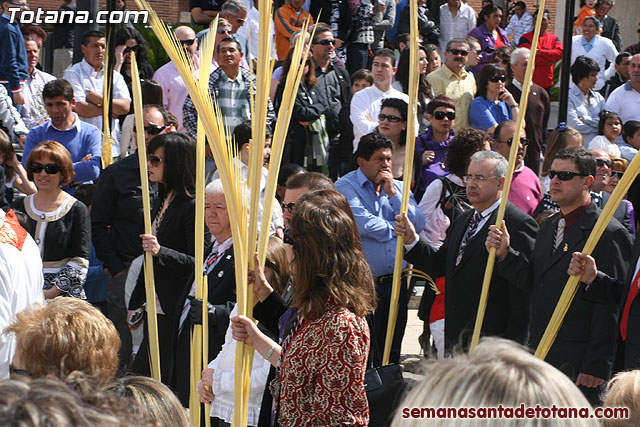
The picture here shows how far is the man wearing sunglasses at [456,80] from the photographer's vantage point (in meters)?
9.05

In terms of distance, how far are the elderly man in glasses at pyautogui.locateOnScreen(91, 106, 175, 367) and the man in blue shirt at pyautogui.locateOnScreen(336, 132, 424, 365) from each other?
1379 millimetres

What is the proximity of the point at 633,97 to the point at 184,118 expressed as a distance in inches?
204

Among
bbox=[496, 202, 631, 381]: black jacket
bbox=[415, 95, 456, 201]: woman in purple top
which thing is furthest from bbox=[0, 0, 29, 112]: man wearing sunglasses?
bbox=[496, 202, 631, 381]: black jacket

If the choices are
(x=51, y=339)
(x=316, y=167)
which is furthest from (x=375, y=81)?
(x=51, y=339)

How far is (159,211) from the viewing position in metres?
5.32

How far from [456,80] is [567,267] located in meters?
4.76

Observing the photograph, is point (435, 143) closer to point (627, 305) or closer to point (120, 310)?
point (120, 310)

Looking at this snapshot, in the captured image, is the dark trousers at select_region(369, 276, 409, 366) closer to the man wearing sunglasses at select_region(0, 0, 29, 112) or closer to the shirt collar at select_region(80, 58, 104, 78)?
the shirt collar at select_region(80, 58, 104, 78)

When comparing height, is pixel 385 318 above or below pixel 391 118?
below

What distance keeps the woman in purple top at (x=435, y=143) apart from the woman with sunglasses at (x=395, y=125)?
0.35 m

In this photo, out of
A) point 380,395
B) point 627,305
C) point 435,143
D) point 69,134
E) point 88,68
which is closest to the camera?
point 380,395

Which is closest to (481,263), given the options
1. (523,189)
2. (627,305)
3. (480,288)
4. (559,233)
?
(480,288)

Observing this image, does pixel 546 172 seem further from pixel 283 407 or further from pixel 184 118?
pixel 283 407

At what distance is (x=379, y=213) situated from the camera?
603 cm
